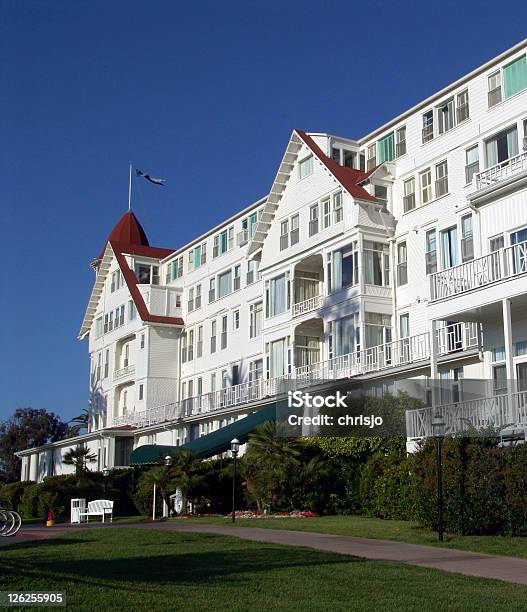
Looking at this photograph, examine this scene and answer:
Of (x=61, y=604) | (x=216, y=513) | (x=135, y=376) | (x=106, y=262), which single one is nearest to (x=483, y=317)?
(x=216, y=513)

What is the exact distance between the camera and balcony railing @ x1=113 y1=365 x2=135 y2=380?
56.7 m

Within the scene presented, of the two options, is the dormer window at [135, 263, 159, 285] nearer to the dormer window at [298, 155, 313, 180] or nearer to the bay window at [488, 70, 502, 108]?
the dormer window at [298, 155, 313, 180]

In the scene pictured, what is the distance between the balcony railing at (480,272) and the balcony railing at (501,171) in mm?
3179

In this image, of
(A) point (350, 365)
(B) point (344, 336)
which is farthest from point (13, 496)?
(A) point (350, 365)

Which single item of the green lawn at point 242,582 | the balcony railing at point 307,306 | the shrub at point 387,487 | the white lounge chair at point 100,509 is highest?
the balcony railing at point 307,306

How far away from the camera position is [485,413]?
24.4m

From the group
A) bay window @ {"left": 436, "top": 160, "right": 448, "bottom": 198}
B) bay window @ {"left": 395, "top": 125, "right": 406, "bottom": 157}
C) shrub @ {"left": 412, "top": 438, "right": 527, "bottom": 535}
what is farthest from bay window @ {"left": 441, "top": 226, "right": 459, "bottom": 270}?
shrub @ {"left": 412, "top": 438, "right": 527, "bottom": 535}

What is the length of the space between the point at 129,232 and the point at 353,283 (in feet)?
106

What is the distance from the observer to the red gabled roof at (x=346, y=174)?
36.9 meters

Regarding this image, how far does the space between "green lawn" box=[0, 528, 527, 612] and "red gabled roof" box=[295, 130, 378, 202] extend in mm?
22134

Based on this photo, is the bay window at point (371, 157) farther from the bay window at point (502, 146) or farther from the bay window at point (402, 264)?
the bay window at point (502, 146)

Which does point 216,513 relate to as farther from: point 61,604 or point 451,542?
point 61,604

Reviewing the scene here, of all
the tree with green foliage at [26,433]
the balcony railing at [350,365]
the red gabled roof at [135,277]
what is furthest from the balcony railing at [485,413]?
the tree with green foliage at [26,433]

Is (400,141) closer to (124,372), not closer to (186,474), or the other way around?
(186,474)
